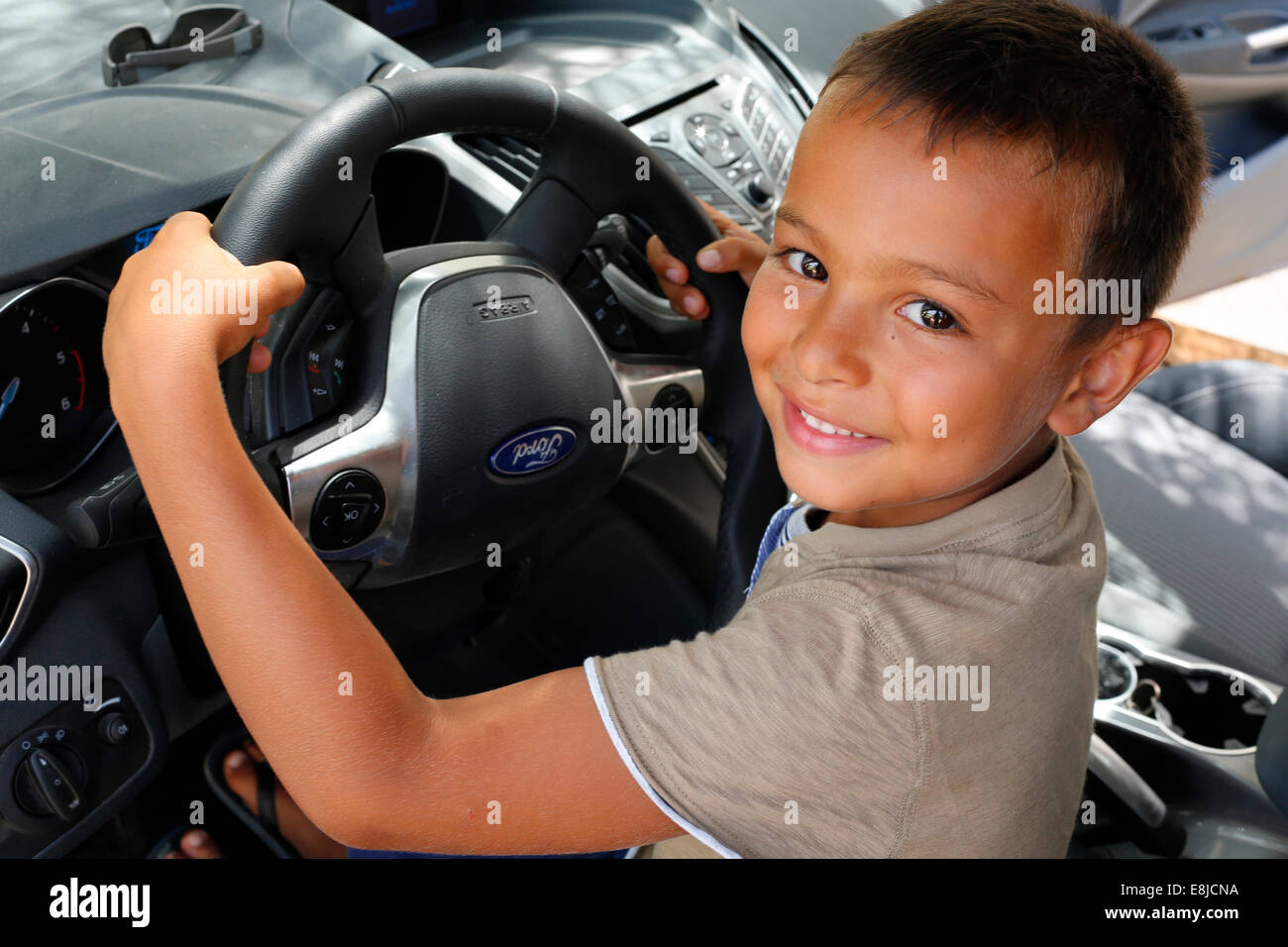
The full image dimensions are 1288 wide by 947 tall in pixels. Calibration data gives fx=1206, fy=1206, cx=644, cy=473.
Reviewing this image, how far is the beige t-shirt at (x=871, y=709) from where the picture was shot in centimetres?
70

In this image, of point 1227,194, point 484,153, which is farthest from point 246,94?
point 1227,194

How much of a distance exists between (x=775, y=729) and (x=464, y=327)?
43 cm

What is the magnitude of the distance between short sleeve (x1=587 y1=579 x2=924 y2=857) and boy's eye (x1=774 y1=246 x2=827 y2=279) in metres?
0.24

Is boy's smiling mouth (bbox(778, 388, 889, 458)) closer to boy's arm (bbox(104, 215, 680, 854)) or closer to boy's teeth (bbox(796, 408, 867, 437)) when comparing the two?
boy's teeth (bbox(796, 408, 867, 437))

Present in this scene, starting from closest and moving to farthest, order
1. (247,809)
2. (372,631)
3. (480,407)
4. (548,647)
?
1. (372,631)
2. (480,407)
3. (247,809)
4. (548,647)

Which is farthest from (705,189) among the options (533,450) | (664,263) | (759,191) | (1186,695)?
(1186,695)

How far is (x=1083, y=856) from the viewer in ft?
3.88

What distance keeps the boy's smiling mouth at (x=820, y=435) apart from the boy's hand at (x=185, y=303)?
1.13ft

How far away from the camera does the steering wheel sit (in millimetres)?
843

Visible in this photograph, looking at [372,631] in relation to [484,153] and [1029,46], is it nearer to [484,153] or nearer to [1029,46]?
[1029,46]

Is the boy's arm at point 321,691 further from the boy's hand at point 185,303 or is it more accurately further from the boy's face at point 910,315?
the boy's face at point 910,315

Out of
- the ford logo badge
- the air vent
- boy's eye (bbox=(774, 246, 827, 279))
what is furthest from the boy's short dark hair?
the air vent

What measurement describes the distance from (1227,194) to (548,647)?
7.07 ft

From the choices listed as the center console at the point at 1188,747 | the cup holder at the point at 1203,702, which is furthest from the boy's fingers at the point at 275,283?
the cup holder at the point at 1203,702
